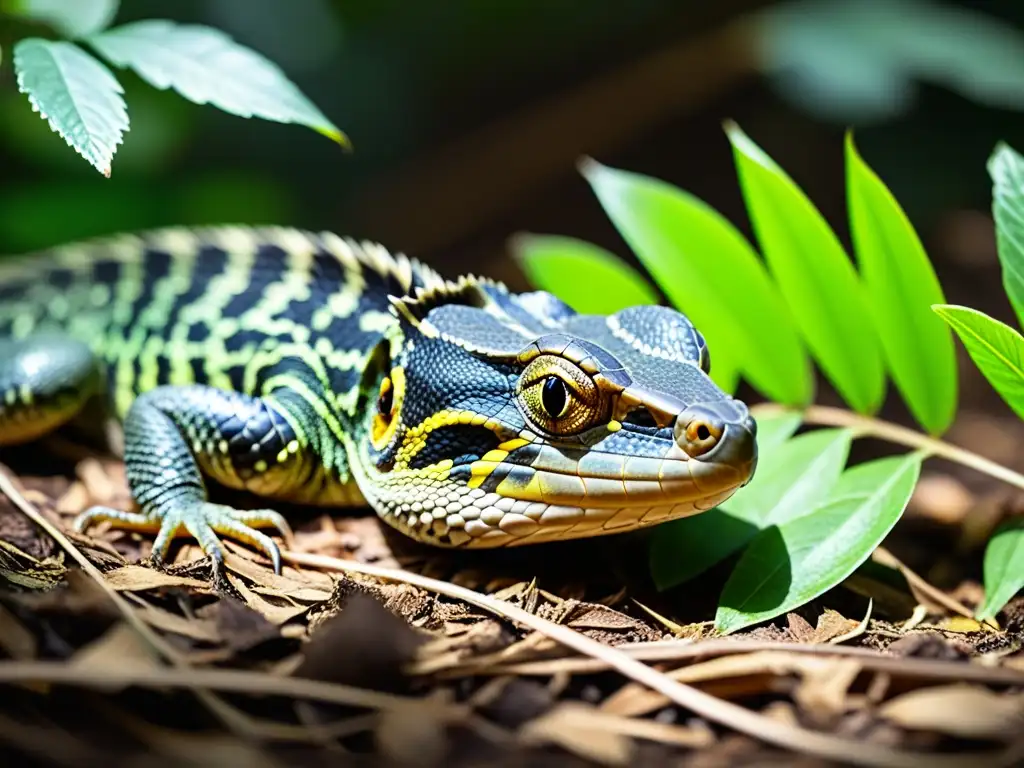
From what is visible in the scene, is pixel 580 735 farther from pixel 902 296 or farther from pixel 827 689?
pixel 902 296

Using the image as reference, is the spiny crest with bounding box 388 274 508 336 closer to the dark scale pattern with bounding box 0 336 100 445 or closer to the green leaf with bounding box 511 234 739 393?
the green leaf with bounding box 511 234 739 393

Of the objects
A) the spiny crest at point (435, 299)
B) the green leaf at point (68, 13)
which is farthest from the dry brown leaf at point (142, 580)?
the green leaf at point (68, 13)

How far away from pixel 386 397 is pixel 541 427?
67cm

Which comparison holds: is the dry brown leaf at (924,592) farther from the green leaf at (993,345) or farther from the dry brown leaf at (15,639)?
the dry brown leaf at (15,639)

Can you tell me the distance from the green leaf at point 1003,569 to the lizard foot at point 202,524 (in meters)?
2.29

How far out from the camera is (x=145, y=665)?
216 centimetres

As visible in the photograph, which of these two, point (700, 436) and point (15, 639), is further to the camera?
point (700, 436)

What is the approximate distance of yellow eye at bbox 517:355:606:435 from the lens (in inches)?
111

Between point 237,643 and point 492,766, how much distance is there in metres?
0.78

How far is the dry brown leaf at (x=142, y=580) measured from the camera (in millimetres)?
2678

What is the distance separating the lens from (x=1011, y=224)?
3.08 metres

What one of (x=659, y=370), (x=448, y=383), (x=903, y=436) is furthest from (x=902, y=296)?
(x=448, y=383)

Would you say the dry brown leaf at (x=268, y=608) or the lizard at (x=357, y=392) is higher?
the lizard at (x=357, y=392)

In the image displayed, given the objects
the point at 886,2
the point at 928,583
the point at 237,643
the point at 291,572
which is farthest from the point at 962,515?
the point at 886,2
